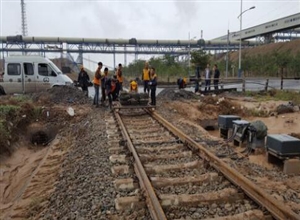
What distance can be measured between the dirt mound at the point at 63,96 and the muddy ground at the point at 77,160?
45mm

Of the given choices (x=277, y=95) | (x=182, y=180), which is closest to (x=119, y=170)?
(x=182, y=180)

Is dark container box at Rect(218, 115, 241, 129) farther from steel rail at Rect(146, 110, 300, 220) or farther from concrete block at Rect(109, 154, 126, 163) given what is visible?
concrete block at Rect(109, 154, 126, 163)

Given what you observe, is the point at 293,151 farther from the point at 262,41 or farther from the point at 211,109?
the point at 262,41

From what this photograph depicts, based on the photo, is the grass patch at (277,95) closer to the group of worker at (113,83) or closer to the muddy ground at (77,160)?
the muddy ground at (77,160)

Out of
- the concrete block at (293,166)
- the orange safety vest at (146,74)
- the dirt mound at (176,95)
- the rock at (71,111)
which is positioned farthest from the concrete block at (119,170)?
the dirt mound at (176,95)

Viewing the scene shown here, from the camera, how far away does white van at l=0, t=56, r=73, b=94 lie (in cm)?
1805

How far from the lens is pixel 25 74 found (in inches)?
714

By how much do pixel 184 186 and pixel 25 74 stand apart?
1543cm

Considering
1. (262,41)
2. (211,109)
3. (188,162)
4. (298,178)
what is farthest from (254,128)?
(262,41)

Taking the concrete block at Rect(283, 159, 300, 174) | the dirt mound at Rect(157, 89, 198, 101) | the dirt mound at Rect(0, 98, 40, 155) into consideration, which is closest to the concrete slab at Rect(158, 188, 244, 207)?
the concrete block at Rect(283, 159, 300, 174)

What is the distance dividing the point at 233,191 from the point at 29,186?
13.2 ft

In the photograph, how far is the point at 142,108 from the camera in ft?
41.8

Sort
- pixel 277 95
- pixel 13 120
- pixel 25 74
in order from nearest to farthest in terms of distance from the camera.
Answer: pixel 13 120 < pixel 277 95 < pixel 25 74

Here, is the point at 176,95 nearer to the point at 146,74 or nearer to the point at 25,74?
the point at 146,74
